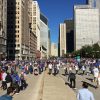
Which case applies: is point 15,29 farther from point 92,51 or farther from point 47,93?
point 47,93

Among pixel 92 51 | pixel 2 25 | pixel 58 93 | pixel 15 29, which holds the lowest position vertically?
pixel 58 93

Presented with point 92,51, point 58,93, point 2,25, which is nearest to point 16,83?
point 58,93

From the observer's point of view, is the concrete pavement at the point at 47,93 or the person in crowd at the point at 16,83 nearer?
the concrete pavement at the point at 47,93

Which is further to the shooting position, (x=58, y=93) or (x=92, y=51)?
(x=92, y=51)

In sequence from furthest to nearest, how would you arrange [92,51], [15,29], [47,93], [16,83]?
[15,29] < [92,51] < [16,83] < [47,93]

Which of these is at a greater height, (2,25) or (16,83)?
(2,25)

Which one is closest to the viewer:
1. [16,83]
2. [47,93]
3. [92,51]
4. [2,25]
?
[47,93]

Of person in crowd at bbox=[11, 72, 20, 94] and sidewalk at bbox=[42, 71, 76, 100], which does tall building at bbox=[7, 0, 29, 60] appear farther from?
person in crowd at bbox=[11, 72, 20, 94]

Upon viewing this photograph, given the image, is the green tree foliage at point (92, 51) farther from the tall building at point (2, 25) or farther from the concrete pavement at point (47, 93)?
the concrete pavement at point (47, 93)

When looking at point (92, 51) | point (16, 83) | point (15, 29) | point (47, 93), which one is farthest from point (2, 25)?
point (47, 93)

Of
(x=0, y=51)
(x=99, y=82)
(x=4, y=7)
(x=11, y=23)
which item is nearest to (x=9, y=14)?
(x=11, y=23)

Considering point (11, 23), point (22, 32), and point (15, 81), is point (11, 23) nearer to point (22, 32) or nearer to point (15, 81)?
point (22, 32)

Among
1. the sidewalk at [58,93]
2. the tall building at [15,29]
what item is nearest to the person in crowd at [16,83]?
the sidewalk at [58,93]

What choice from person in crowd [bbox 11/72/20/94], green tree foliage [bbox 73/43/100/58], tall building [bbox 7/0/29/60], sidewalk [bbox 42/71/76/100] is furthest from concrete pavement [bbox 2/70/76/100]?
tall building [bbox 7/0/29/60]
